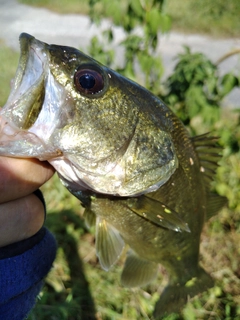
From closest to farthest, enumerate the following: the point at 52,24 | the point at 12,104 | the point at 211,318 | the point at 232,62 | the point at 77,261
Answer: the point at 12,104
the point at 211,318
the point at 77,261
the point at 232,62
the point at 52,24

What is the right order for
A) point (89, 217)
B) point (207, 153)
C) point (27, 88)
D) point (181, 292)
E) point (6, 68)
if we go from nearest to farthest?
point (27, 88) < point (89, 217) < point (207, 153) < point (181, 292) < point (6, 68)

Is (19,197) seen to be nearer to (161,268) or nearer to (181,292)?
(181,292)

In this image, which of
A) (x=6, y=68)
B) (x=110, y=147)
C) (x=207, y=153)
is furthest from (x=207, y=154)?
(x=6, y=68)

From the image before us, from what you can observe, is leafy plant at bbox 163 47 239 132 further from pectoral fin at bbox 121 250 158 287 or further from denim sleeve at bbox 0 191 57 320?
denim sleeve at bbox 0 191 57 320

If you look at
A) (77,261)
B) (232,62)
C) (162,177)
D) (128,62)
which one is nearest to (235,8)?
(232,62)

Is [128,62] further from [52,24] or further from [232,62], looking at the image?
[52,24]

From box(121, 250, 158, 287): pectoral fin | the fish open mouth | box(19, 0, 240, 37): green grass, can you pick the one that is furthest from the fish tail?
box(19, 0, 240, 37): green grass

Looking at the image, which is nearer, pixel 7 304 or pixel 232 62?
pixel 7 304
